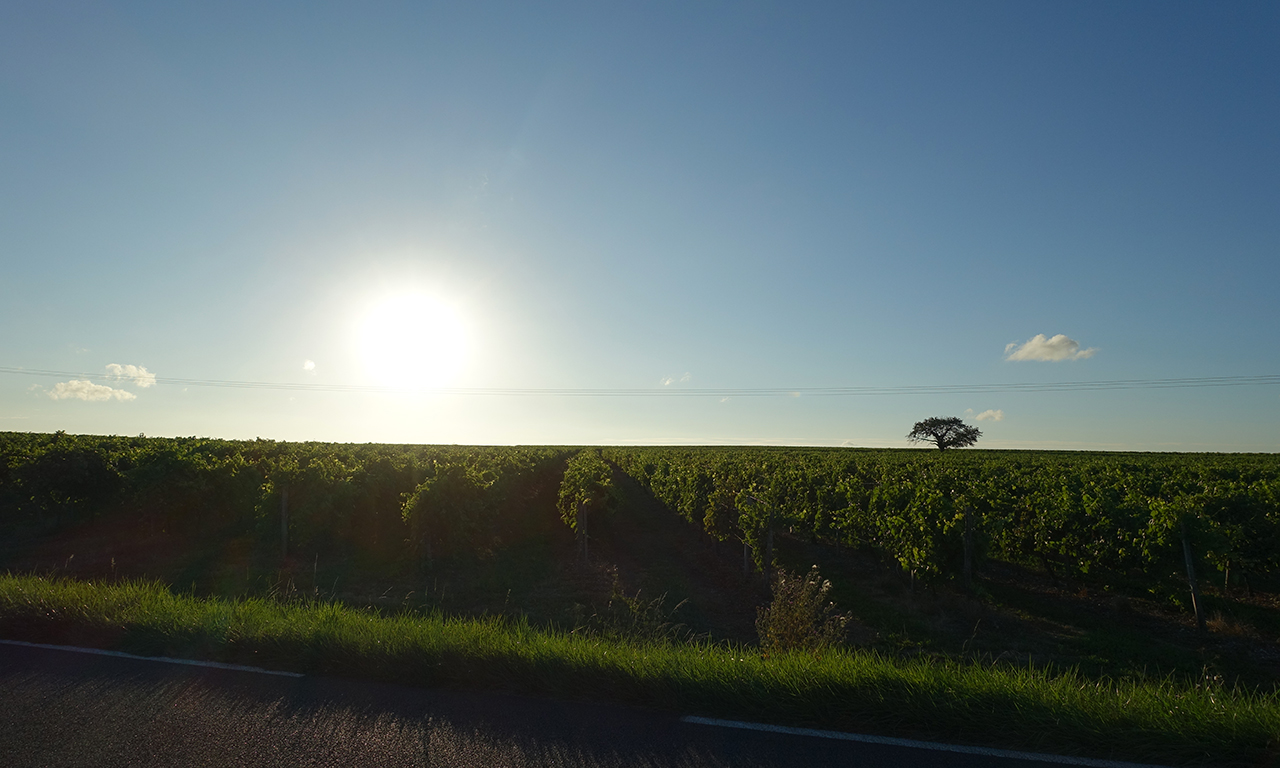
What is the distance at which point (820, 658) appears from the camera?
5.27 metres

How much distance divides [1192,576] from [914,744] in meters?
11.6

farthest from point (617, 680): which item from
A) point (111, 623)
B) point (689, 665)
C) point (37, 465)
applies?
point (37, 465)

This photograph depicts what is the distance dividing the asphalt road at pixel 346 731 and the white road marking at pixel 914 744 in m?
0.06

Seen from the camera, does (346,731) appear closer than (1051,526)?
Yes

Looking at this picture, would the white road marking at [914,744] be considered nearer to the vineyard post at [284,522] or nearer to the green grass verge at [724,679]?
the green grass verge at [724,679]

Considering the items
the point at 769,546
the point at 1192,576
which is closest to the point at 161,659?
the point at 769,546

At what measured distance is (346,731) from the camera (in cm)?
419

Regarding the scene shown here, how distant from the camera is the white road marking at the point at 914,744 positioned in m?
3.71

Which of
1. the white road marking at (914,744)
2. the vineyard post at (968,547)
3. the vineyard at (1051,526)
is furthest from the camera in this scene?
the vineyard post at (968,547)

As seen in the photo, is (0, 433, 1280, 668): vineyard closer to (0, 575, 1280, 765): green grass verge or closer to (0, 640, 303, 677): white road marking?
(0, 575, 1280, 765): green grass verge

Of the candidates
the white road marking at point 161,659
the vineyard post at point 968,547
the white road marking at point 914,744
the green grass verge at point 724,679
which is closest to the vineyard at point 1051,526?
the vineyard post at point 968,547

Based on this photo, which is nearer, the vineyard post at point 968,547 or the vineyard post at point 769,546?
the vineyard post at point 968,547

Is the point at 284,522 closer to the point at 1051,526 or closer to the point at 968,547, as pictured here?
the point at 968,547

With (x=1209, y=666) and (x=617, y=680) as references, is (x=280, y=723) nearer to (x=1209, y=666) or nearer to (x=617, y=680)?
(x=617, y=680)
